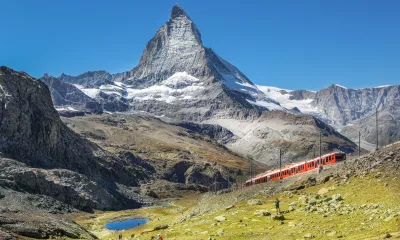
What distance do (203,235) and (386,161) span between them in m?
29.4

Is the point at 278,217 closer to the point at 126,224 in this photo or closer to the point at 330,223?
the point at 330,223

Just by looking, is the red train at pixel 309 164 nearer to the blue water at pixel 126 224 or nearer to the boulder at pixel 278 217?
the blue water at pixel 126 224

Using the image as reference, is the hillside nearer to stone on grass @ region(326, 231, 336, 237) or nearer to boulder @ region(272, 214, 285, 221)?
stone on grass @ region(326, 231, 336, 237)

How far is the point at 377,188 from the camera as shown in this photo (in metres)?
53.0

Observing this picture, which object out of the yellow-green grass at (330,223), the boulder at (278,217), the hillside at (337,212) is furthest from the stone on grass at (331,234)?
the boulder at (278,217)

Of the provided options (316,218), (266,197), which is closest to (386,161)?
(316,218)

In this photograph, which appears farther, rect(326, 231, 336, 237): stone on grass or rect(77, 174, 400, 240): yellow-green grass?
rect(326, 231, 336, 237): stone on grass

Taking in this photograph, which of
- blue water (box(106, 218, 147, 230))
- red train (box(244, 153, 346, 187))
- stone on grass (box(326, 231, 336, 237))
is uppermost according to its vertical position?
red train (box(244, 153, 346, 187))

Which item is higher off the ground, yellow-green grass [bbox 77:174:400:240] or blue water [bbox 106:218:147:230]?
yellow-green grass [bbox 77:174:400:240]

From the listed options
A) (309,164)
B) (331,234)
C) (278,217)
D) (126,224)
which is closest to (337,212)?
(278,217)

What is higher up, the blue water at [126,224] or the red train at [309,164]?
the red train at [309,164]

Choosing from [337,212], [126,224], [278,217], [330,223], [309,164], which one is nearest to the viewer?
[330,223]

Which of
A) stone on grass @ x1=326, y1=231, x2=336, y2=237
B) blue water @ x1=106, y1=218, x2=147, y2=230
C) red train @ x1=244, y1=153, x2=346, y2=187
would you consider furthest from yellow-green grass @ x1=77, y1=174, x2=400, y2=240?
blue water @ x1=106, y1=218, x2=147, y2=230

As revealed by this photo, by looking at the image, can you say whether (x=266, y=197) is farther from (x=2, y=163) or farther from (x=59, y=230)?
(x=2, y=163)
